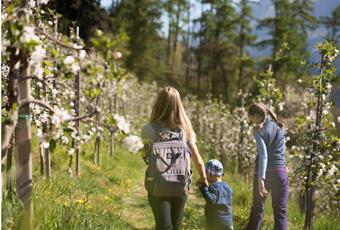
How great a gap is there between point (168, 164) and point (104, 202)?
374 centimetres

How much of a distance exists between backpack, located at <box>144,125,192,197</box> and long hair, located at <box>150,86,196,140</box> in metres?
0.07

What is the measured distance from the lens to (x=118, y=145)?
15.8 m

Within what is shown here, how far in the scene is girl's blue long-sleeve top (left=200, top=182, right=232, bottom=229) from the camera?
15.5 ft

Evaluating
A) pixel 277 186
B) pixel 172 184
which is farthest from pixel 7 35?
pixel 277 186

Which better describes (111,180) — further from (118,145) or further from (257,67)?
(257,67)

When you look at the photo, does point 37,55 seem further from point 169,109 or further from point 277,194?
point 277,194

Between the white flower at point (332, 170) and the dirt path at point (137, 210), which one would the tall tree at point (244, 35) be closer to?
the dirt path at point (137, 210)

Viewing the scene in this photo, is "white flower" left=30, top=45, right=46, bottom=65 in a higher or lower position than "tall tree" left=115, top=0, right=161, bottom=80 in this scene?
lower

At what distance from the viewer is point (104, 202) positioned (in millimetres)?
7434

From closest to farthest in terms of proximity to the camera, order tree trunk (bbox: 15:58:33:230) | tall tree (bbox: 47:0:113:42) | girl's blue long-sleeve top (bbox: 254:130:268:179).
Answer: tree trunk (bbox: 15:58:33:230)
girl's blue long-sleeve top (bbox: 254:130:268:179)
tall tree (bbox: 47:0:113:42)

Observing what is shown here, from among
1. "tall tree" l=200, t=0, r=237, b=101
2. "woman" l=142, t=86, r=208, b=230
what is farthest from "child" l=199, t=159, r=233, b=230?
"tall tree" l=200, t=0, r=237, b=101

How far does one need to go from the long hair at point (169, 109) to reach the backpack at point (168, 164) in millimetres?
72

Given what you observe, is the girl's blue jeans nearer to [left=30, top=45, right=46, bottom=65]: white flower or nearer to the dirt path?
the dirt path

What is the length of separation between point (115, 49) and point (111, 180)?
7931 mm
